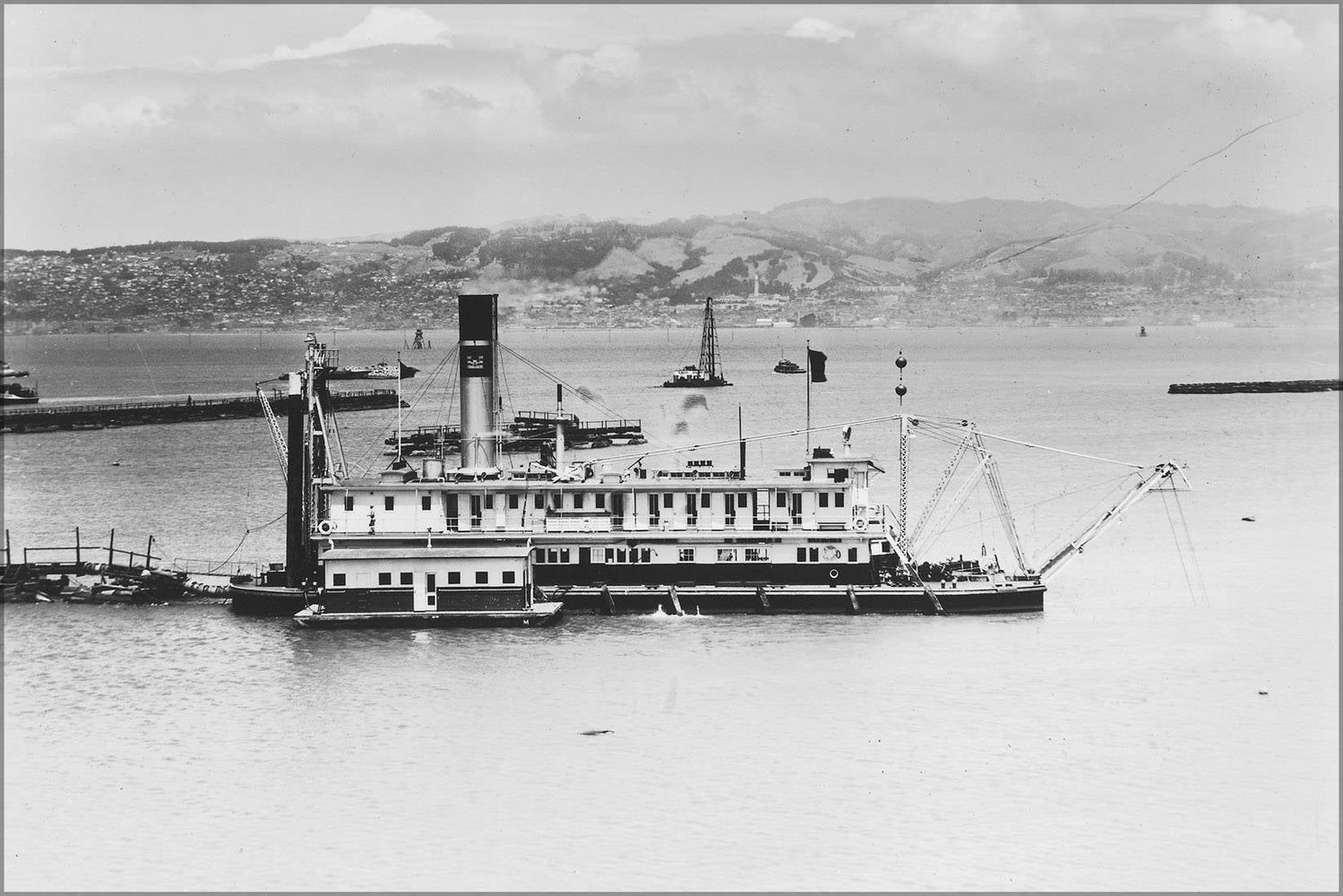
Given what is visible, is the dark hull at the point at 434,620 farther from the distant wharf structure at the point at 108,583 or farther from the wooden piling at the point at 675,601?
the distant wharf structure at the point at 108,583

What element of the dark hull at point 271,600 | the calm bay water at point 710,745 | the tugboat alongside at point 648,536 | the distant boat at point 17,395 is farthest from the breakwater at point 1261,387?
the dark hull at point 271,600

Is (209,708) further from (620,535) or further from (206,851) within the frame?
(620,535)

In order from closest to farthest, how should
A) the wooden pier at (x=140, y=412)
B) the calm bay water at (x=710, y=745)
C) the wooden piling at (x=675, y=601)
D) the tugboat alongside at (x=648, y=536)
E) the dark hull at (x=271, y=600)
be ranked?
the calm bay water at (x=710, y=745) → the wooden piling at (x=675, y=601) → the tugboat alongside at (x=648, y=536) → the dark hull at (x=271, y=600) → the wooden pier at (x=140, y=412)

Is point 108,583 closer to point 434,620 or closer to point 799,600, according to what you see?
point 434,620

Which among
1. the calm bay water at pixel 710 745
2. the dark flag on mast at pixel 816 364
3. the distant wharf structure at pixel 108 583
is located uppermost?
the dark flag on mast at pixel 816 364

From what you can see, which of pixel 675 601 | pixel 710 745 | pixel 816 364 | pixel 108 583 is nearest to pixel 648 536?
pixel 675 601

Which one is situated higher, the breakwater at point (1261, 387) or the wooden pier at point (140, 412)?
the breakwater at point (1261, 387)

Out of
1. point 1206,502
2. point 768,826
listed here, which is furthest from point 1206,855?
point 1206,502
